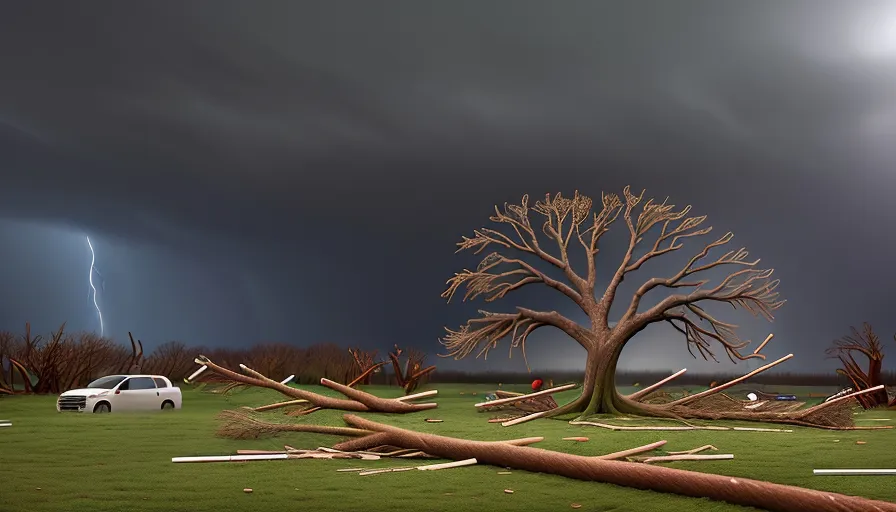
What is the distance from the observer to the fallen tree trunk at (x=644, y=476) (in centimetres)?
795

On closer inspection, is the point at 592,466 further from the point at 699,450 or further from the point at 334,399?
the point at 334,399

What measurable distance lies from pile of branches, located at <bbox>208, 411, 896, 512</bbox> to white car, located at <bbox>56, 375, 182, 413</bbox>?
918 centimetres

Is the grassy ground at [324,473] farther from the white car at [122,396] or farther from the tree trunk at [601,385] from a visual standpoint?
the white car at [122,396]

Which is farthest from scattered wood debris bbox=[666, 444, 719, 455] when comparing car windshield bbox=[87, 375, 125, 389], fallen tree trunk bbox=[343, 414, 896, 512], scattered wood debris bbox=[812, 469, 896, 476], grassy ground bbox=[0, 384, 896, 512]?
car windshield bbox=[87, 375, 125, 389]

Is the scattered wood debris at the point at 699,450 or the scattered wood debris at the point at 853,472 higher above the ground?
the scattered wood debris at the point at 699,450

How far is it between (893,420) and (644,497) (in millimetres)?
14920

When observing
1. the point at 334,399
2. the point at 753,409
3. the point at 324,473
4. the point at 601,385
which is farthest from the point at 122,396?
the point at 753,409

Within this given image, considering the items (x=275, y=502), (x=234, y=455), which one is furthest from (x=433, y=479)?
(x=234, y=455)

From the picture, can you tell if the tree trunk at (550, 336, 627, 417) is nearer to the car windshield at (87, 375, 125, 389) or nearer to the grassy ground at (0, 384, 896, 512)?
the grassy ground at (0, 384, 896, 512)

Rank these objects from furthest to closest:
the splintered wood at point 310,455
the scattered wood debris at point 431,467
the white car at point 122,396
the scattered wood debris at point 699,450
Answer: the white car at point 122,396
the scattered wood debris at point 699,450
the splintered wood at point 310,455
the scattered wood debris at point 431,467

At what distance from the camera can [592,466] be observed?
32.9 feet

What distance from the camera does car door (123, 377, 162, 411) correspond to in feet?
72.9

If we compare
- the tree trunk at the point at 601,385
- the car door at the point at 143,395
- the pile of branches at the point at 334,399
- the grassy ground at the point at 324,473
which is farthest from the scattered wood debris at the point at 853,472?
the car door at the point at 143,395

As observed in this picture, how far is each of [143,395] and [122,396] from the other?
25.1 inches
